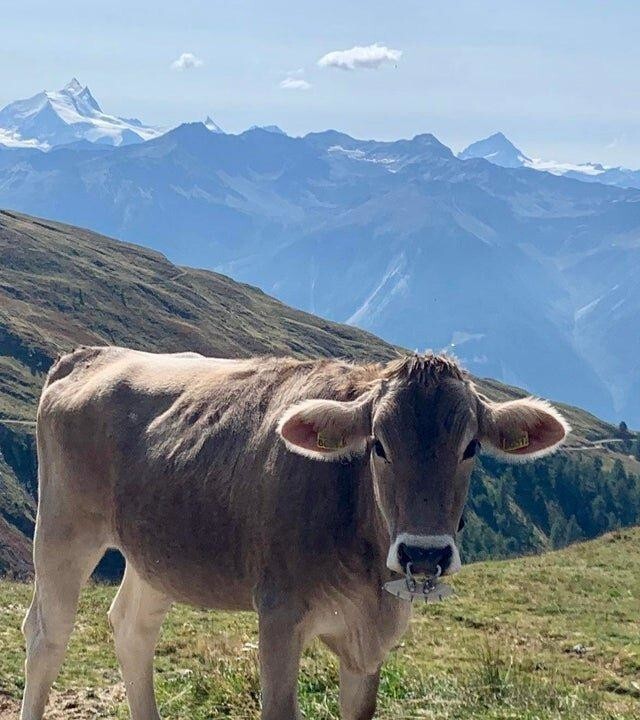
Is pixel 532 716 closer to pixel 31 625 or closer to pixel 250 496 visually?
pixel 250 496

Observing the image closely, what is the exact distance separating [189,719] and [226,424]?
317 centimetres

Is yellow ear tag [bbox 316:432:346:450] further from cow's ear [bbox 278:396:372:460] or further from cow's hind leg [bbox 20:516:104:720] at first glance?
cow's hind leg [bbox 20:516:104:720]

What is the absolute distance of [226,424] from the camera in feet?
26.0

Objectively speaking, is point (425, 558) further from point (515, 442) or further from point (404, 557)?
point (515, 442)

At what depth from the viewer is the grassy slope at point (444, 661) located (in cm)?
881

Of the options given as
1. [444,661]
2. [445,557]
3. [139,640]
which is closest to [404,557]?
[445,557]

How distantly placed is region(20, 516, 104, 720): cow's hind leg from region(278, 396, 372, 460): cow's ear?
2813mm

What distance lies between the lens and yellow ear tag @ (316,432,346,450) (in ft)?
22.6

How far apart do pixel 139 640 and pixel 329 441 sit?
140 inches

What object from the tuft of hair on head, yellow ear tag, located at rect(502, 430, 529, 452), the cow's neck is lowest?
the cow's neck

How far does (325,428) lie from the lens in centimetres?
687

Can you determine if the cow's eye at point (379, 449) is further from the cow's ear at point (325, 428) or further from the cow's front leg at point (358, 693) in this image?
the cow's front leg at point (358, 693)

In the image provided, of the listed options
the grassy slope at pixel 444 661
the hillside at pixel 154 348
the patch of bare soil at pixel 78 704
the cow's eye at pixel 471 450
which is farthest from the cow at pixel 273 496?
the hillside at pixel 154 348

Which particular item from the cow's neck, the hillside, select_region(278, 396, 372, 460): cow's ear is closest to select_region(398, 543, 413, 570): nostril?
the cow's neck
